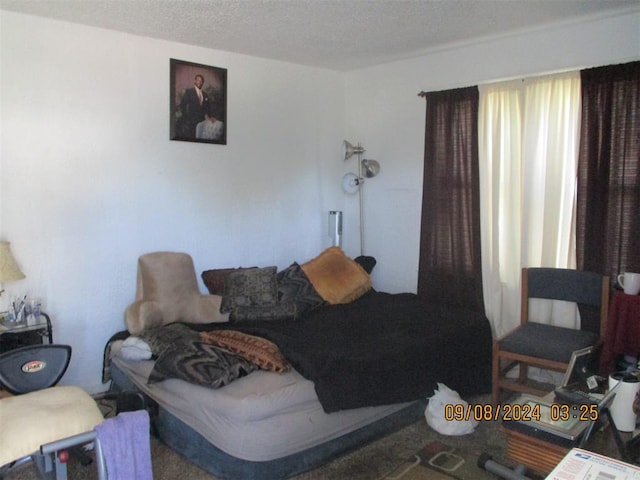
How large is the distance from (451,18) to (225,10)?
1.43 metres

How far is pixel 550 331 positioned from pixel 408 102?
2.24 meters

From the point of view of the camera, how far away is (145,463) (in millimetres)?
2145

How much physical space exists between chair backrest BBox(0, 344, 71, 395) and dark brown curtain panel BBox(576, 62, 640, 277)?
10.4 feet

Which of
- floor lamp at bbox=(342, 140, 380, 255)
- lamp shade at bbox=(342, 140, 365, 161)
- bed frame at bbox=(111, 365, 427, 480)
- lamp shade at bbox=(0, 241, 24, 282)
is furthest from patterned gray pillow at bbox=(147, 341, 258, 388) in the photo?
lamp shade at bbox=(342, 140, 365, 161)

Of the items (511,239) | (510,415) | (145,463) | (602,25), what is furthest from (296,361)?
(602,25)

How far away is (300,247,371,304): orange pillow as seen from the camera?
4.10 meters

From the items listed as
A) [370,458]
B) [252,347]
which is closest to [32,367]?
[252,347]

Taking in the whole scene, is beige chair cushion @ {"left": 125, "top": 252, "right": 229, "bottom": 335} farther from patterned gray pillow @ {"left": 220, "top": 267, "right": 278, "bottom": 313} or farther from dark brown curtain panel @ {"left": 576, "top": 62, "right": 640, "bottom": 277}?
dark brown curtain panel @ {"left": 576, "top": 62, "right": 640, "bottom": 277}

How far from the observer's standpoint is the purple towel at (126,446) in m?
2.04

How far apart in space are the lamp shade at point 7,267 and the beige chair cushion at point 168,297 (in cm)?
71

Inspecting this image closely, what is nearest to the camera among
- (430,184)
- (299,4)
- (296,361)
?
(296,361)

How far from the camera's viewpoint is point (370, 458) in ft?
9.07

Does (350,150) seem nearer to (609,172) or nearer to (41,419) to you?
(609,172)

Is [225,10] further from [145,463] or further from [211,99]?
[145,463]
